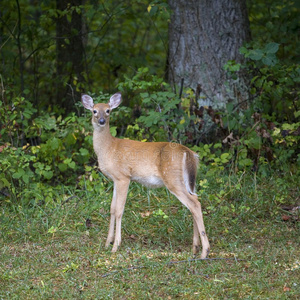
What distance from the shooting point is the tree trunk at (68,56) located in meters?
8.67

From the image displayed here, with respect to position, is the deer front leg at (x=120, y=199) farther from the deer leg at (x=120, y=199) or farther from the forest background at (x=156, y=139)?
the forest background at (x=156, y=139)

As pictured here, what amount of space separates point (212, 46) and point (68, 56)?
2.58 m

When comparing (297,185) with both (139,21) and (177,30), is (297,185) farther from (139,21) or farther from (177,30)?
(139,21)

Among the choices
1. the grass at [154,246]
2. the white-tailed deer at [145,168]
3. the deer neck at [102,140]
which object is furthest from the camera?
the deer neck at [102,140]

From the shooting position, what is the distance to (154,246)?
17.2ft

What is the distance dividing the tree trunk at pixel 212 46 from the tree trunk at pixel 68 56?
6.26 ft

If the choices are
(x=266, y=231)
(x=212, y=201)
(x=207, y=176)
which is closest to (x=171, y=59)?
(x=207, y=176)

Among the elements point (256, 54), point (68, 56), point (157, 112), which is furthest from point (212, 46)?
point (68, 56)

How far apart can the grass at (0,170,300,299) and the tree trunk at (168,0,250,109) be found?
1452 mm

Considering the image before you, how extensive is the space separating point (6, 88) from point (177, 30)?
247cm

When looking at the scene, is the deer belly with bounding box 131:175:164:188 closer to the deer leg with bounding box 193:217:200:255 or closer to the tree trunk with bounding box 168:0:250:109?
the deer leg with bounding box 193:217:200:255

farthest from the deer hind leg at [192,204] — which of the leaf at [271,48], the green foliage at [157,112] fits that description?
the leaf at [271,48]

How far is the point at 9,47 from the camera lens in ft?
29.0

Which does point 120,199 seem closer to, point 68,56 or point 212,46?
point 212,46
